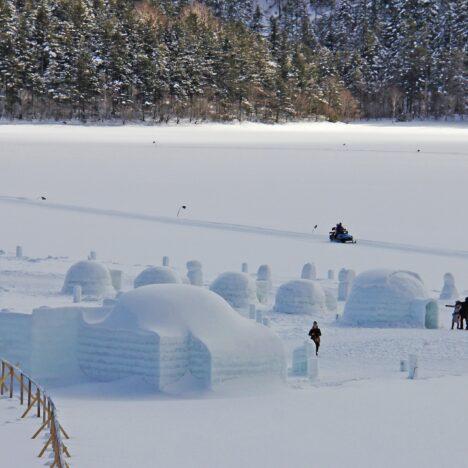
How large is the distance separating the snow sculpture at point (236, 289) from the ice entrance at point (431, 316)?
186 inches

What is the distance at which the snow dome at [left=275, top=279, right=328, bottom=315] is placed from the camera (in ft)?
91.1

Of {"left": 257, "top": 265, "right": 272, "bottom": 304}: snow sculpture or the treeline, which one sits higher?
the treeline

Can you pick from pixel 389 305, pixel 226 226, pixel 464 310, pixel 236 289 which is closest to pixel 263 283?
Result: pixel 236 289

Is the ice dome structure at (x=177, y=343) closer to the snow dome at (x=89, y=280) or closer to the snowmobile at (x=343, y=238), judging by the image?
the snow dome at (x=89, y=280)

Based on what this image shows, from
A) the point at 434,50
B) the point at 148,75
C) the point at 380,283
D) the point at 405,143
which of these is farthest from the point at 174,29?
the point at 380,283

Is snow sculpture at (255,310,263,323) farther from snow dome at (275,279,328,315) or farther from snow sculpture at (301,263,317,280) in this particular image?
snow sculpture at (301,263,317,280)

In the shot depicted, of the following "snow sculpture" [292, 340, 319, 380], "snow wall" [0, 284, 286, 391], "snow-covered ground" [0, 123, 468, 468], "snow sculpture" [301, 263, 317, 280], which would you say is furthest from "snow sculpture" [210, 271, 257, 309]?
"snow wall" [0, 284, 286, 391]

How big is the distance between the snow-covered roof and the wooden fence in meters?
2.29

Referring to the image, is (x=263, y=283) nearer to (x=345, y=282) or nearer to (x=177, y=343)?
(x=345, y=282)

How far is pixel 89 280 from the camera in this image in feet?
95.5

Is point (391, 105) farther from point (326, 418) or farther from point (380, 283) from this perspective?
point (326, 418)

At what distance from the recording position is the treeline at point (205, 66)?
107250mm

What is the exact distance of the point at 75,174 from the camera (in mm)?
66375

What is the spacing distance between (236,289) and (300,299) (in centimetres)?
173
